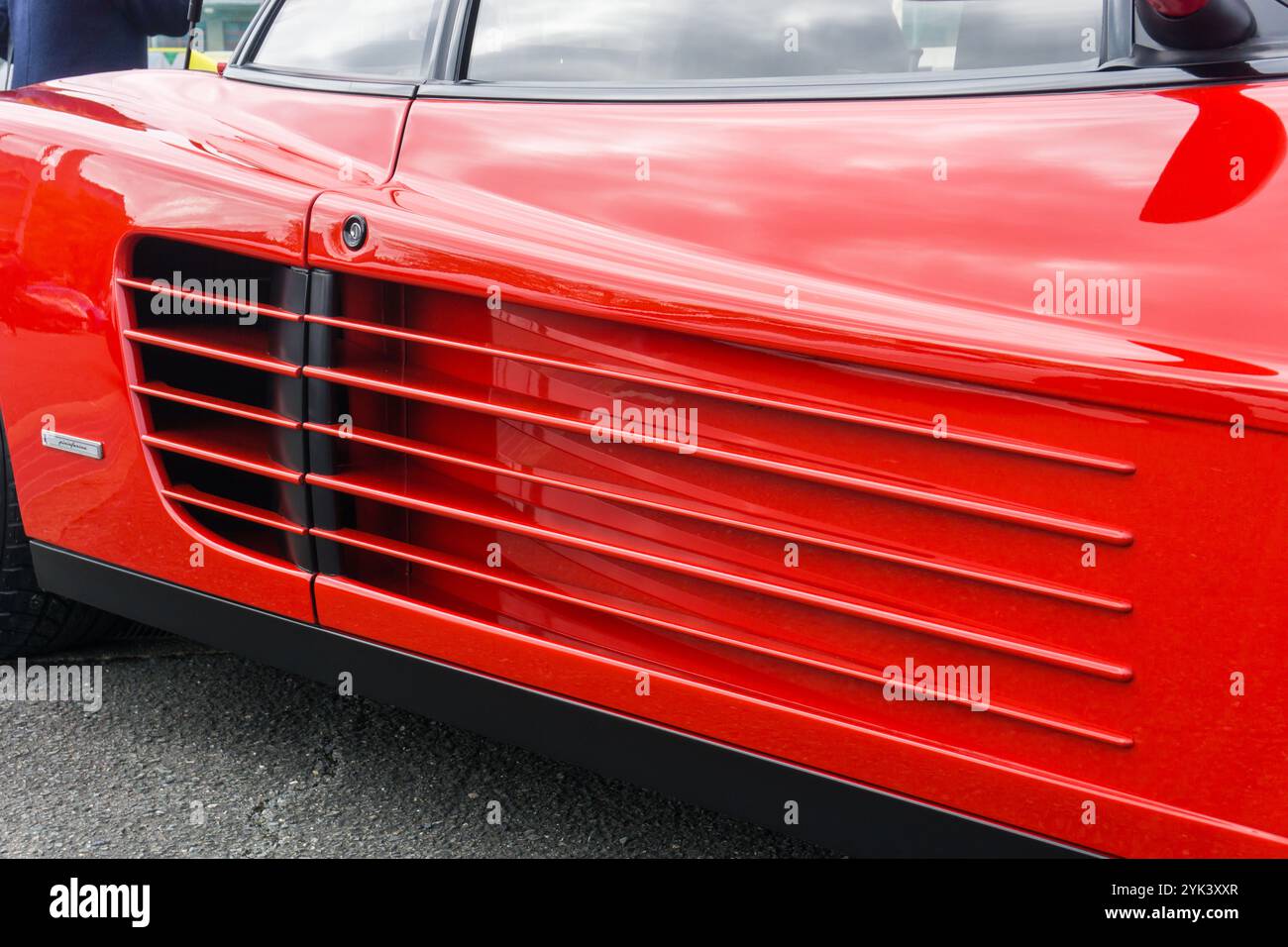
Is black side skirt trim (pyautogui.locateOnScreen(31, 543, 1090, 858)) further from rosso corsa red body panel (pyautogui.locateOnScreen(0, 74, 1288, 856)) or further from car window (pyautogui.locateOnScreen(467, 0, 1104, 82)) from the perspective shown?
car window (pyautogui.locateOnScreen(467, 0, 1104, 82))

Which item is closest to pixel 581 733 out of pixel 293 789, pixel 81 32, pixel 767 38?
pixel 293 789

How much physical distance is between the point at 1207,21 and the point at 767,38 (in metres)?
0.58

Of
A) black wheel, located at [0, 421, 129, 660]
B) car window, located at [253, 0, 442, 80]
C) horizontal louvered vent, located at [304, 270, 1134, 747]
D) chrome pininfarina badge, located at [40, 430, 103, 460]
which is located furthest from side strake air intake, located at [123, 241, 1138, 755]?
black wheel, located at [0, 421, 129, 660]

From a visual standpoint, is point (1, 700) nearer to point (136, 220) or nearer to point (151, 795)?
point (151, 795)

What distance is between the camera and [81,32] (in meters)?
3.69

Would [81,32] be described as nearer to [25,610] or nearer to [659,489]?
[25,610]

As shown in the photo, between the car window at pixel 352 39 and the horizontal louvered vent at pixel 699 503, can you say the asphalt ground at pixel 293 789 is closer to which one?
the horizontal louvered vent at pixel 699 503

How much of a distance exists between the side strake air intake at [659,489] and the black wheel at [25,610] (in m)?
0.56

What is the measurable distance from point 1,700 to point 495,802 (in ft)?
3.75

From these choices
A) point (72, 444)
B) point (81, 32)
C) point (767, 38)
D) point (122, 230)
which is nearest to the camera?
point (767, 38)

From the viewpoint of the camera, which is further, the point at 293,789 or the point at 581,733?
the point at 293,789

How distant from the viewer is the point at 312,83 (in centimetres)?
208
